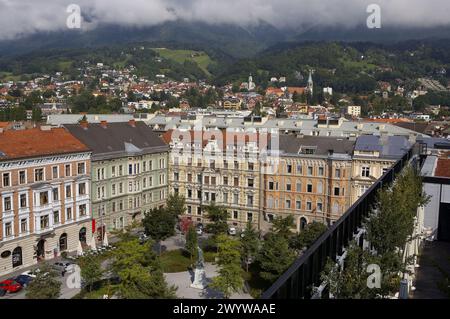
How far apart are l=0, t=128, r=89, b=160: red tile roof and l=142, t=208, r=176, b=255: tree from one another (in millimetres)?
8438

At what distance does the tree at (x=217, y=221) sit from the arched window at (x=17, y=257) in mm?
15478

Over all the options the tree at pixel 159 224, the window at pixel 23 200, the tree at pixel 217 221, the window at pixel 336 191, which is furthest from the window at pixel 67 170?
the window at pixel 336 191

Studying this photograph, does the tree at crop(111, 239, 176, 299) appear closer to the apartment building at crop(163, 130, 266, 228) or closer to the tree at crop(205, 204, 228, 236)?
the tree at crop(205, 204, 228, 236)

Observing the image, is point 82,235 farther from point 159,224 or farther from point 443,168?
point 443,168

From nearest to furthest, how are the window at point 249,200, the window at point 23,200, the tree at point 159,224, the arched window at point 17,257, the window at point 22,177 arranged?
the arched window at point 17,257
the window at point 22,177
the window at point 23,200
the tree at point 159,224
the window at point 249,200

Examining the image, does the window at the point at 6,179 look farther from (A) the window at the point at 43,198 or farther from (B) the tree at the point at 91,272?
(B) the tree at the point at 91,272

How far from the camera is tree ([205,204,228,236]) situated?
149 ft

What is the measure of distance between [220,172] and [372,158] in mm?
14643

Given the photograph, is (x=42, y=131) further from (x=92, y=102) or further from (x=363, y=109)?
(x=363, y=109)

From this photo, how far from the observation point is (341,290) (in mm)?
13656

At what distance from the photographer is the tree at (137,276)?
2500 centimetres

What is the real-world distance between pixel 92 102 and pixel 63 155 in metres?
127

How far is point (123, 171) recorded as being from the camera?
50656mm
